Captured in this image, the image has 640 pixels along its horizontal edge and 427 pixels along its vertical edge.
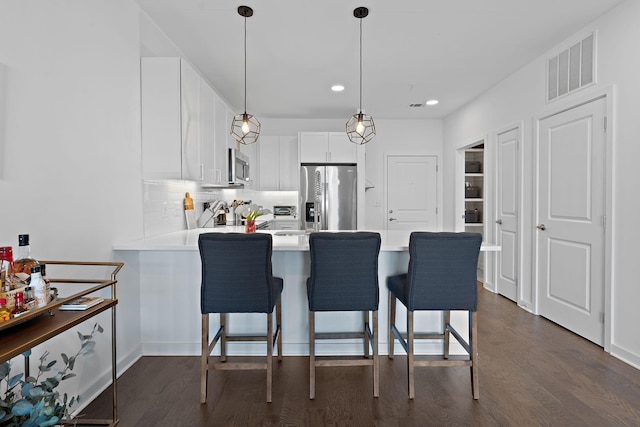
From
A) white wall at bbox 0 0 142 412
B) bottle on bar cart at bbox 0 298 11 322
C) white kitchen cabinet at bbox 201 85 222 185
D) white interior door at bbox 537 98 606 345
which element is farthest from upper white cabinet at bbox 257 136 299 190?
bottle on bar cart at bbox 0 298 11 322

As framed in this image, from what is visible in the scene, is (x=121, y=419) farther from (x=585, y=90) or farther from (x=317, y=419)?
(x=585, y=90)

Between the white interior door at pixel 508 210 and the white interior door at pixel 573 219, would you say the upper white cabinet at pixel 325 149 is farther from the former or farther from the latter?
the white interior door at pixel 573 219

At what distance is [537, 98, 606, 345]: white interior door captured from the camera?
2.81 metres

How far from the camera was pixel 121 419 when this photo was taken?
1861mm

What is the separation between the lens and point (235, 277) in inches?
78.4

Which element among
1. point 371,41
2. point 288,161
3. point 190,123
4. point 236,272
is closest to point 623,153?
point 371,41

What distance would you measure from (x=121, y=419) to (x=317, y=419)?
105cm

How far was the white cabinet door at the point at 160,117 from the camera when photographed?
2605mm

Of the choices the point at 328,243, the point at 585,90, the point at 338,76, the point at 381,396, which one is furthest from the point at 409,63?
the point at 381,396

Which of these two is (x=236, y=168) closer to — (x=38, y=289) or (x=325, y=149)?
(x=325, y=149)

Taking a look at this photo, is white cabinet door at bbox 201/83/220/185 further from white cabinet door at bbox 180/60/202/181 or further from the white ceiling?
the white ceiling

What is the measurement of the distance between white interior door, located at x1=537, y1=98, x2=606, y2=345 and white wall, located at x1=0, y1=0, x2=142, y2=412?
359cm

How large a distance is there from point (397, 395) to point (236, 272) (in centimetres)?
122

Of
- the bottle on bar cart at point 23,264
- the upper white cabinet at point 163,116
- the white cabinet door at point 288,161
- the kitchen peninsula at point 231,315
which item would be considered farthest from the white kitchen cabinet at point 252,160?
the bottle on bar cart at point 23,264
